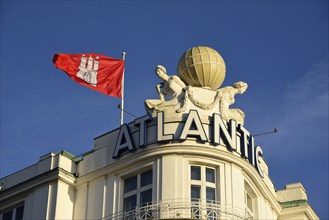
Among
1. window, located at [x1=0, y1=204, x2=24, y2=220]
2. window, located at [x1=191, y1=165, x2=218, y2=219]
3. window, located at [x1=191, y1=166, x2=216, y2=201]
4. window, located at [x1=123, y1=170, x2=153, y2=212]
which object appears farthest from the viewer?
window, located at [x1=0, y1=204, x2=24, y2=220]

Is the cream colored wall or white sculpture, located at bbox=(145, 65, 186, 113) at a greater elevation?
white sculpture, located at bbox=(145, 65, 186, 113)

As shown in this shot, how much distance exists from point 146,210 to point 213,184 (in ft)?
12.2

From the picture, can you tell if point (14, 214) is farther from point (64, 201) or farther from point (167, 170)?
point (167, 170)

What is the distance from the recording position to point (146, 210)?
3784cm

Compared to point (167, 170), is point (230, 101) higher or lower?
higher

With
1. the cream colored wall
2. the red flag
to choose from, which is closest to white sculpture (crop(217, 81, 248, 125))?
the red flag

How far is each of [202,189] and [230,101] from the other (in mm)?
5939

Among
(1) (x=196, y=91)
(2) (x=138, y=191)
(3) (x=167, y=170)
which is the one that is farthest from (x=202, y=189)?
(1) (x=196, y=91)

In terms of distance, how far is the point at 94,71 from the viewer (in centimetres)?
4509

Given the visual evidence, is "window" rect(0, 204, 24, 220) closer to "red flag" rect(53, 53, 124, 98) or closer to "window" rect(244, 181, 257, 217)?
"red flag" rect(53, 53, 124, 98)

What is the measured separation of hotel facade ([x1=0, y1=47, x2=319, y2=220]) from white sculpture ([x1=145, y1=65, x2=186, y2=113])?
6cm

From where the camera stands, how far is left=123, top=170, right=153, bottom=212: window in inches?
1547

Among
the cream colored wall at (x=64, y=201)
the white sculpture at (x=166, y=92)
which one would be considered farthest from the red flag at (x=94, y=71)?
the cream colored wall at (x=64, y=201)

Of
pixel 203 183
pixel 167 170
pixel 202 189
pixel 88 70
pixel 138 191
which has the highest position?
pixel 88 70
